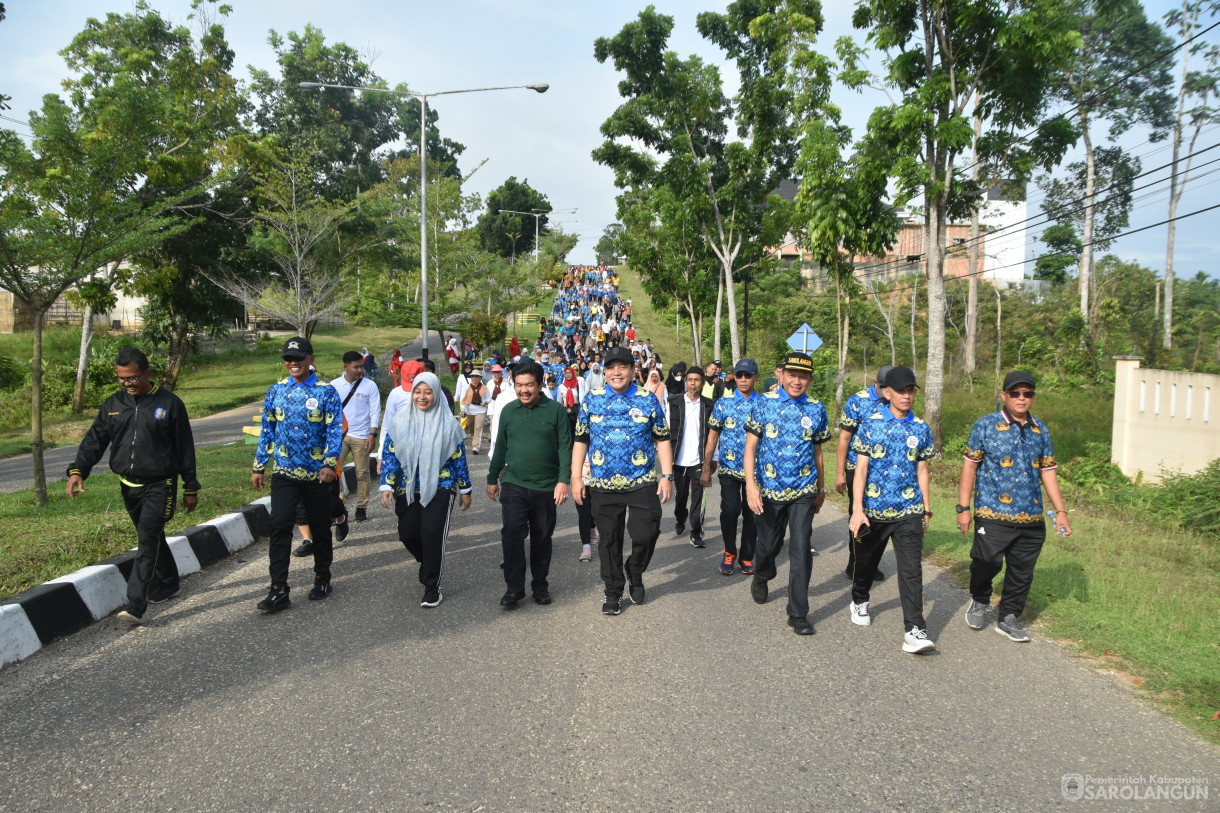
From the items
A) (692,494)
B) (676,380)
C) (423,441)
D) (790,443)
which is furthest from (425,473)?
(676,380)

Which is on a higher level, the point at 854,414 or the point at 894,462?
the point at 854,414

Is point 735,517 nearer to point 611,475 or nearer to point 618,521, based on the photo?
point 618,521

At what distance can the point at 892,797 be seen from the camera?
326 cm

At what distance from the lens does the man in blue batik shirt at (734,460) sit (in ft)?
22.6

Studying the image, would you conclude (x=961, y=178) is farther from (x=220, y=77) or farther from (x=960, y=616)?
(x=220, y=77)

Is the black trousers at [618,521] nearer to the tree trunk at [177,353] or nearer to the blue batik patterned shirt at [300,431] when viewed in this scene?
the blue batik patterned shirt at [300,431]

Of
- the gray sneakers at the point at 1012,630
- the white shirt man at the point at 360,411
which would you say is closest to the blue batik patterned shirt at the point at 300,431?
the white shirt man at the point at 360,411

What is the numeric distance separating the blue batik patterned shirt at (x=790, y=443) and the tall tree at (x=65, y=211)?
706 cm

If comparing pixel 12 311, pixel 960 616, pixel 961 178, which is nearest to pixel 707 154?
pixel 961 178

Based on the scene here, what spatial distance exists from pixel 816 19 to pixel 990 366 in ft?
67.5

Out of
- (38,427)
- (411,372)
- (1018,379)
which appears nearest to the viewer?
(1018,379)

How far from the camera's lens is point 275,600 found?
5594 mm

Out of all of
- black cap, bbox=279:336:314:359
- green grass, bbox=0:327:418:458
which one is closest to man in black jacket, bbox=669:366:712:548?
black cap, bbox=279:336:314:359

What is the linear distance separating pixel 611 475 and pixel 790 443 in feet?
4.18
